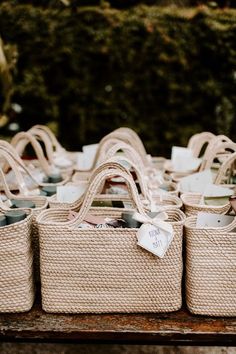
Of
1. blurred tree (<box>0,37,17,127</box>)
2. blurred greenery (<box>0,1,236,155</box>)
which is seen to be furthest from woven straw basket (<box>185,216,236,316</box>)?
blurred greenery (<box>0,1,236,155</box>)

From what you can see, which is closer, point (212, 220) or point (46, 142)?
point (212, 220)

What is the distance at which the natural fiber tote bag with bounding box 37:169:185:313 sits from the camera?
65.6 inches

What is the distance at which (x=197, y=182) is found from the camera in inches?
92.8

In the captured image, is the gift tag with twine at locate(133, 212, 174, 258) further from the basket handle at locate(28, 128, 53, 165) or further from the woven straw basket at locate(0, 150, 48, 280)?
the basket handle at locate(28, 128, 53, 165)

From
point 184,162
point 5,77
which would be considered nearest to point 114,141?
point 184,162

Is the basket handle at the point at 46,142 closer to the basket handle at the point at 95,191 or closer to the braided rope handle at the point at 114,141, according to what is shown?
the braided rope handle at the point at 114,141

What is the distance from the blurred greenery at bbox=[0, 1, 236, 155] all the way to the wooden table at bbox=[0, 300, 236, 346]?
2.81 m

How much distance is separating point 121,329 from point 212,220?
0.47 meters

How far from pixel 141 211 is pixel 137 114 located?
2767 millimetres

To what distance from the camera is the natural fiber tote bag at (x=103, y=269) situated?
1.67m

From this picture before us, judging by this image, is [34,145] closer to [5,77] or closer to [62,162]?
[62,162]

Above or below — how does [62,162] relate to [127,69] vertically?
below

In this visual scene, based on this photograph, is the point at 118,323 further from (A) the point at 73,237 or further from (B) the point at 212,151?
(B) the point at 212,151

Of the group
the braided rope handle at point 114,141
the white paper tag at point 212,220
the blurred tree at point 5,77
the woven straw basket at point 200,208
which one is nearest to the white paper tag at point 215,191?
the woven straw basket at point 200,208
